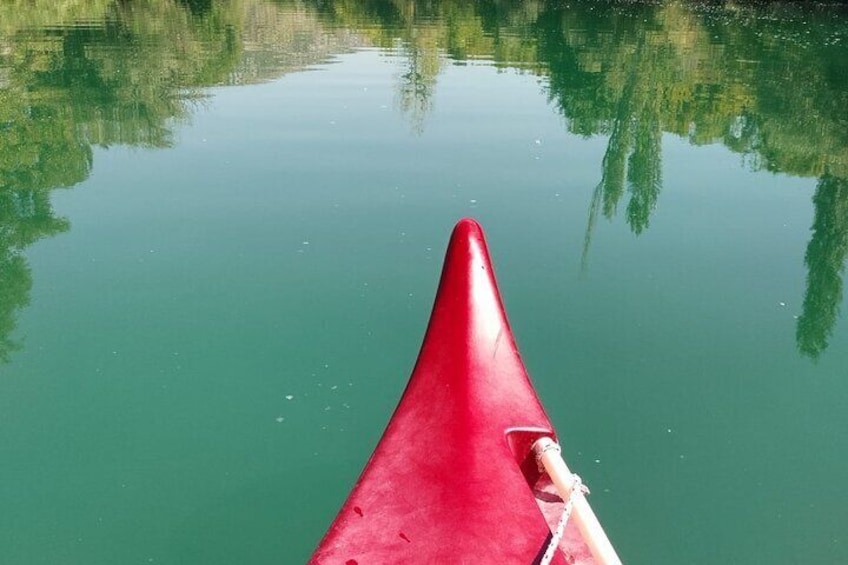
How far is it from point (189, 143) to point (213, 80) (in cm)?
421

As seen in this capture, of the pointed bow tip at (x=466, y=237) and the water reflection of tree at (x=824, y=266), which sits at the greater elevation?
the pointed bow tip at (x=466, y=237)

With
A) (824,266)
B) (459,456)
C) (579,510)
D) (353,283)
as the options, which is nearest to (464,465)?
(459,456)

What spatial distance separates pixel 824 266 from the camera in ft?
→ 15.0

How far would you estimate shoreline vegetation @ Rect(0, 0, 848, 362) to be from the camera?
5.64m

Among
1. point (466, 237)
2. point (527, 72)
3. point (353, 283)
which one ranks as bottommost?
point (353, 283)

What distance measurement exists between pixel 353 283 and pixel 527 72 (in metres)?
7.80

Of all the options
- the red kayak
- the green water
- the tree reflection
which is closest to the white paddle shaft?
the red kayak

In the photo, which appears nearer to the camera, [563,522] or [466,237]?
[563,522]

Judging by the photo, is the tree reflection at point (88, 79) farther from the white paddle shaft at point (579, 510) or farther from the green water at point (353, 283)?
the white paddle shaft at point (579, 510)

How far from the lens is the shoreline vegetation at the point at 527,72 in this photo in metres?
5.64

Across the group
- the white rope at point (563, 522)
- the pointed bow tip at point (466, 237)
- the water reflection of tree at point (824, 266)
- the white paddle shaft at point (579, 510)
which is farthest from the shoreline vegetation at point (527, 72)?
the white rope at point (563, 522)

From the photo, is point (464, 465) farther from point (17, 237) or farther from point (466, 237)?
point (17, 237)

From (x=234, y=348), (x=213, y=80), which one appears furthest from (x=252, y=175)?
(x=213, y=80)

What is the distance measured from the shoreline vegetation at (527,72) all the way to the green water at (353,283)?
63 millimetres
